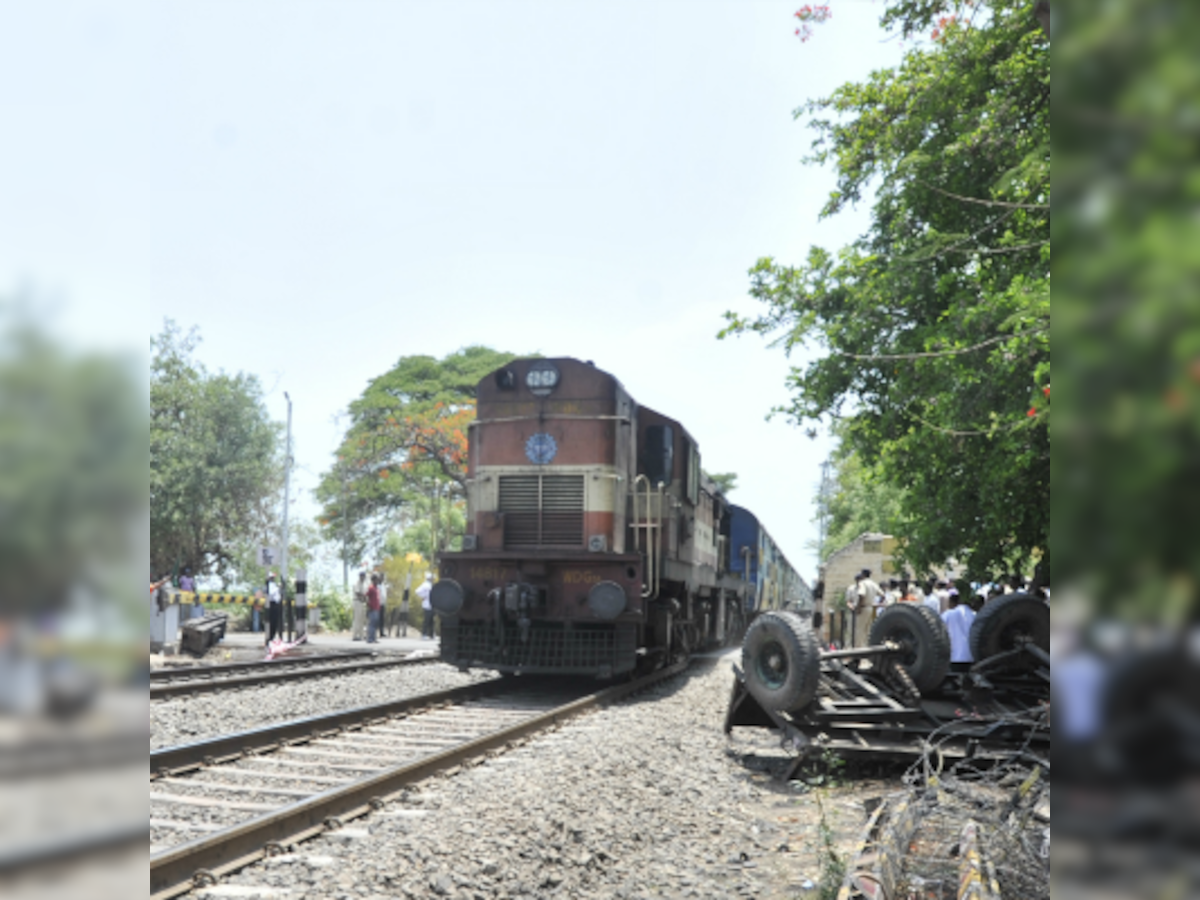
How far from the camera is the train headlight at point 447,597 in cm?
1177

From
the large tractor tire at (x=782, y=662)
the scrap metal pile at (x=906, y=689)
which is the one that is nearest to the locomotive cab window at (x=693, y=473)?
the scrap metal pile at (x=906, y=689)

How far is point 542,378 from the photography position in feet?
40.7

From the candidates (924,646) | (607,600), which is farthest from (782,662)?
(607,600)

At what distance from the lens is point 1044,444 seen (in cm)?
874

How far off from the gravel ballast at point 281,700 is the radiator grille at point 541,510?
2322mm

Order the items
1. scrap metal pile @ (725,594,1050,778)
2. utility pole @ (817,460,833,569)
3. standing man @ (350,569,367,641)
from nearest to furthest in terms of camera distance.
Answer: scrap metal pile @ (725,594,1050,778) → standing man @ (350,569,367,641) → utility pole @ (817,460,833,569)

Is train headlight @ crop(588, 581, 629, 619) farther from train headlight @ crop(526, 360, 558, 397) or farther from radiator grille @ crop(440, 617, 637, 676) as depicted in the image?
train headlight @ crop(526, 360, 558, 397)

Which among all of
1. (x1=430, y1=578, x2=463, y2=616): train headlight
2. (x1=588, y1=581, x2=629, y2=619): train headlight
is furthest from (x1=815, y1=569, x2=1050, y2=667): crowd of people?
(x1=430, y1=578, x2=463, y2=616): train headlight

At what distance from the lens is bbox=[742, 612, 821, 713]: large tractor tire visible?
7895mm

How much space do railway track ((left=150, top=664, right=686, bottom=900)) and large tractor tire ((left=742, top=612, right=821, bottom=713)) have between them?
2.17 metres

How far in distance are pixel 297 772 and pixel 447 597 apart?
475cm

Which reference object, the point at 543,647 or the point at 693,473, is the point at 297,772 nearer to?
the point at 543,647

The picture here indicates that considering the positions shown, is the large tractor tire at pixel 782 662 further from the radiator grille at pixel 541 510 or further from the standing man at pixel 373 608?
the standing man at pixel 373 608

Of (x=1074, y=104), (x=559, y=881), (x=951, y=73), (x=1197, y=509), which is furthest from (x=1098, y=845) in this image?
(x=951, y=73)
